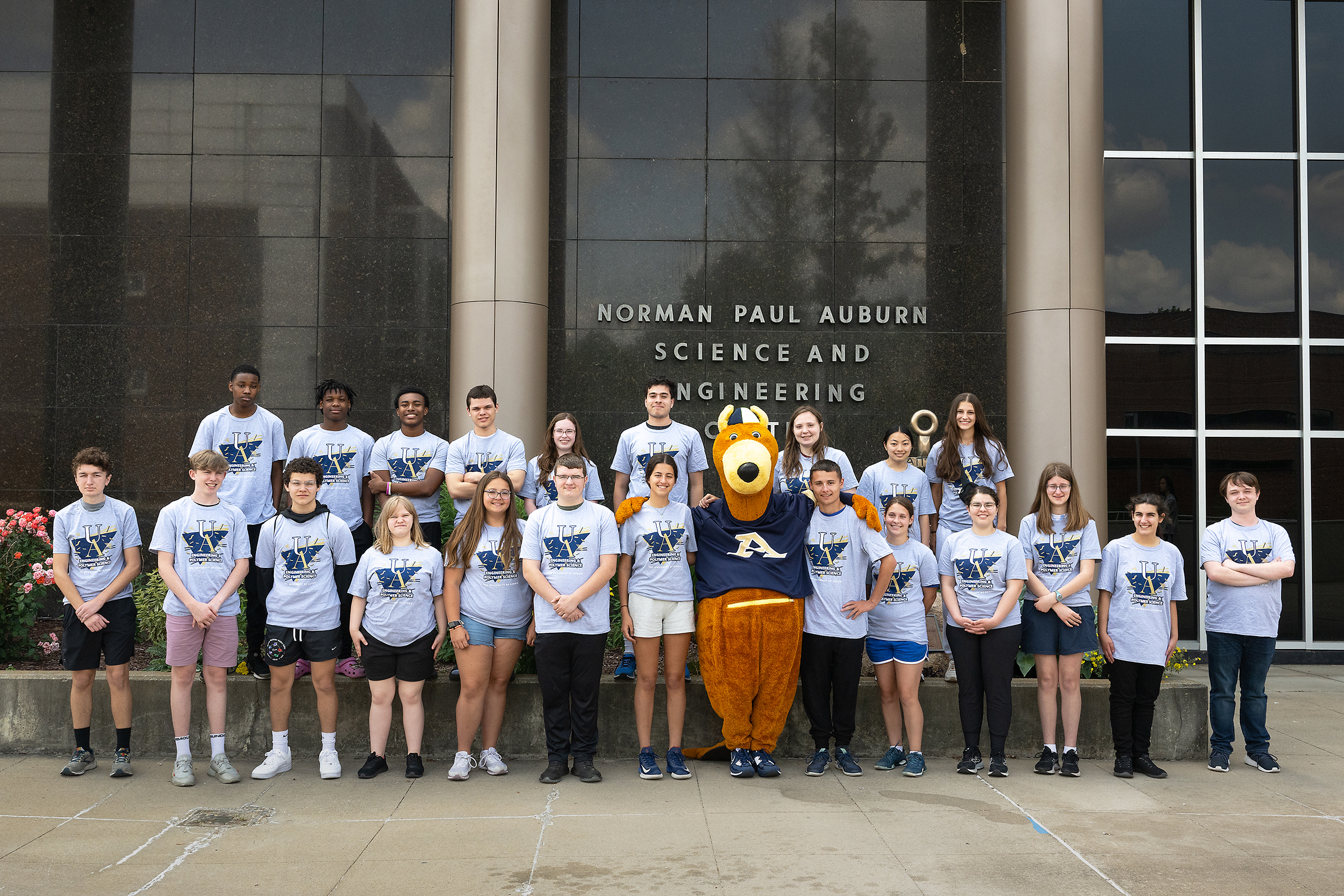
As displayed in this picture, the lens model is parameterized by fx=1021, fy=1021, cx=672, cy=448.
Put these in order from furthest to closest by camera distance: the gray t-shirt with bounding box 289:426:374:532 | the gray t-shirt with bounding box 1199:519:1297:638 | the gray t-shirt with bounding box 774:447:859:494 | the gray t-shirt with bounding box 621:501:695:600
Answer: the gray t-shirt with bounding box 289:426:374:532 → the gray t-shirt with bounding box 774:447:859:494 → the gray t-shirt with bounding box 1199:519:1297:638 → the gray t-shirt with bounding box 621:501:695:600

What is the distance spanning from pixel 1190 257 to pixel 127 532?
1046cm

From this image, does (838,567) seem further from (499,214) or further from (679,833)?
(499,214)

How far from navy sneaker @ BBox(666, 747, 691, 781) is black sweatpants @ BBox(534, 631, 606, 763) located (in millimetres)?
472

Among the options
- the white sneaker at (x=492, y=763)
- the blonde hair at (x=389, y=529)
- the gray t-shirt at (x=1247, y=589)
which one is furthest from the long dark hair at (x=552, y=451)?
the gray t-shirt at (x=1247, y=589)

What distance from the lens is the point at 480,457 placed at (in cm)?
690

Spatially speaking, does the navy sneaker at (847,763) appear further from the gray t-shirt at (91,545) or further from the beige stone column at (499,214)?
the beige stone column at (499,214)

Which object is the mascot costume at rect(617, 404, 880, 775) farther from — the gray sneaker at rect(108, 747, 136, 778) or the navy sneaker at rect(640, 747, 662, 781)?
the gray sneaker at rect(108, 747, 136, 778)

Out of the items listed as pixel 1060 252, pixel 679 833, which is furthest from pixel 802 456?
pixel 1060 252

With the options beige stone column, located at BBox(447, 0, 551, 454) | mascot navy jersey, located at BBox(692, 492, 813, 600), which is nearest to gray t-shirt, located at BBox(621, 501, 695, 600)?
mascot navy jersey, located at BBox(692, 492, 813, 600)

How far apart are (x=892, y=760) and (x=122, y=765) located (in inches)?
183

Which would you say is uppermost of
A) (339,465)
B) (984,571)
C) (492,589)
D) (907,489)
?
(339,465)

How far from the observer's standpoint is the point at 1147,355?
11.0m

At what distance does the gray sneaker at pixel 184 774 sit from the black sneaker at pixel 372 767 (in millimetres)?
926

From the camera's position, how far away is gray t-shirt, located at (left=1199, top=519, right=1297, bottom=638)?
6.54 m
